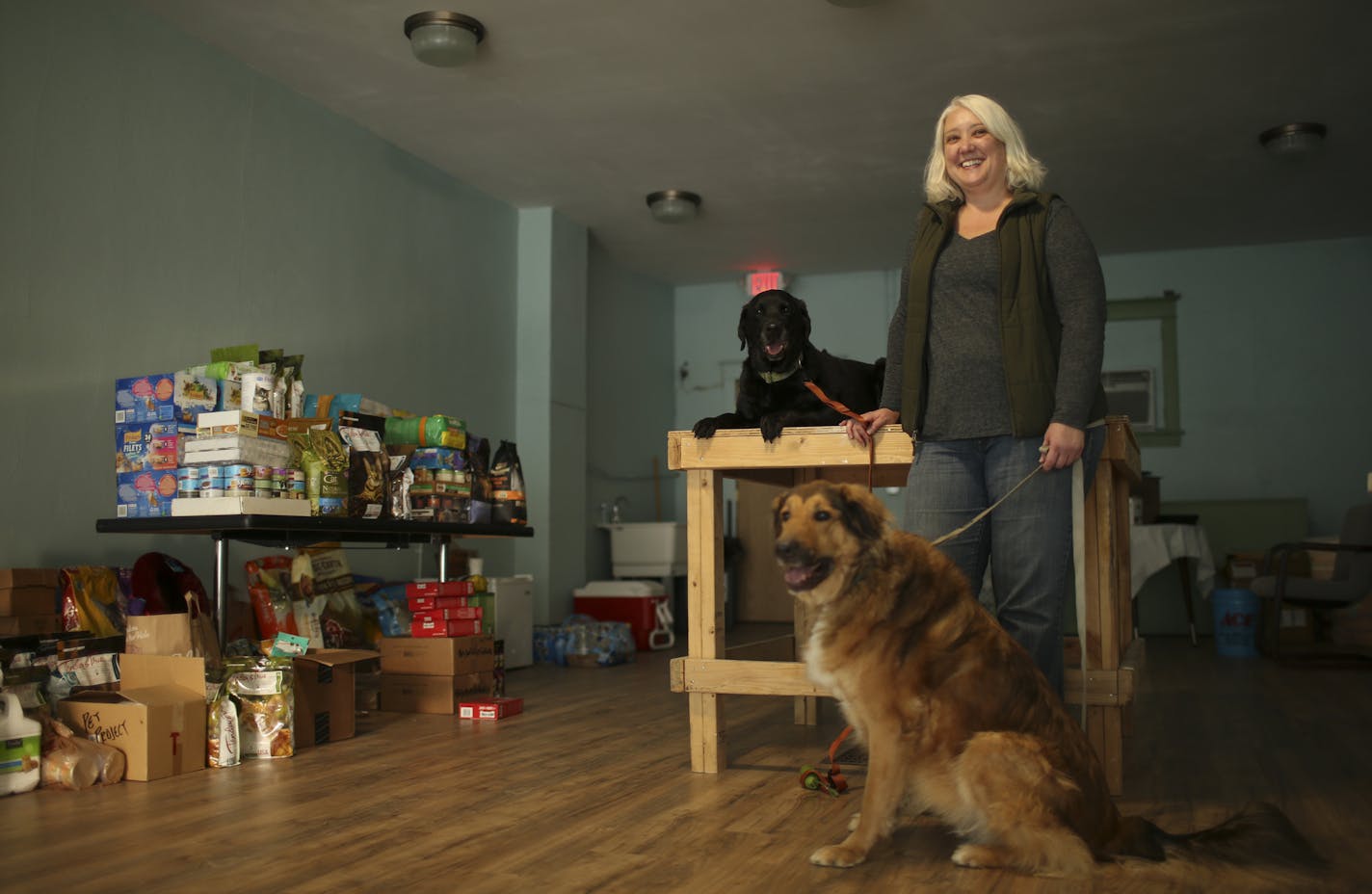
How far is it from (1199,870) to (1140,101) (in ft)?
14.3

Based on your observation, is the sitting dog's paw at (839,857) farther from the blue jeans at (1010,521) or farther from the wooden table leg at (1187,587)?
the wooden table leg at (1187,587)

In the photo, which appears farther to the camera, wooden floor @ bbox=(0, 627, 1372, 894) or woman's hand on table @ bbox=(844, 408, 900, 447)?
woman's hand on table @ bbox=(844, 408, 900, 447)

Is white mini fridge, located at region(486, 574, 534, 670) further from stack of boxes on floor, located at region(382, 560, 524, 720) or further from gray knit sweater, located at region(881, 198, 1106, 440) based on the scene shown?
gray knit sweater, located at region(881, 198, 1106, 440)

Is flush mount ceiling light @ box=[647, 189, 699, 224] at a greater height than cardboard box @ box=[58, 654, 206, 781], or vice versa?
flush mount ceiling light @ box=[647, 189, 699, 224]

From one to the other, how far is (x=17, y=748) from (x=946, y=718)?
2331mm

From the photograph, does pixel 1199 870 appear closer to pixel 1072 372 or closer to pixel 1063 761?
pixel 1063 761

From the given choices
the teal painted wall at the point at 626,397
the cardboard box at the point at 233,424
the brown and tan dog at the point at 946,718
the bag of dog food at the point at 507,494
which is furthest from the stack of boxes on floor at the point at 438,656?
the teal painted wall at the point at 626,397

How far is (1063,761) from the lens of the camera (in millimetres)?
1901

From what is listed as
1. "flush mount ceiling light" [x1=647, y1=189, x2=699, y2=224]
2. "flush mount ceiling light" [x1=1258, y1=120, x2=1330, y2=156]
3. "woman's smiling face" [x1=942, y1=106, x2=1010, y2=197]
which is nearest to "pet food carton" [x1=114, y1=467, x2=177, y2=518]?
"woman's smiling face" [x1=942, y1=106, x2=1010, y2=197]

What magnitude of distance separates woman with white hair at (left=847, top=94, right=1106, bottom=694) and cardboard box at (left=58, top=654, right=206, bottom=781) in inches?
79.8

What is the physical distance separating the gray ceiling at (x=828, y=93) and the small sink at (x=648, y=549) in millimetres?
2100

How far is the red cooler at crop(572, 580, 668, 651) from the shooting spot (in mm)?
6930

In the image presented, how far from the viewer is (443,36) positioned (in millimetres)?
4406

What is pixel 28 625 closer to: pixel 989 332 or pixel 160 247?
pixel 160 247
